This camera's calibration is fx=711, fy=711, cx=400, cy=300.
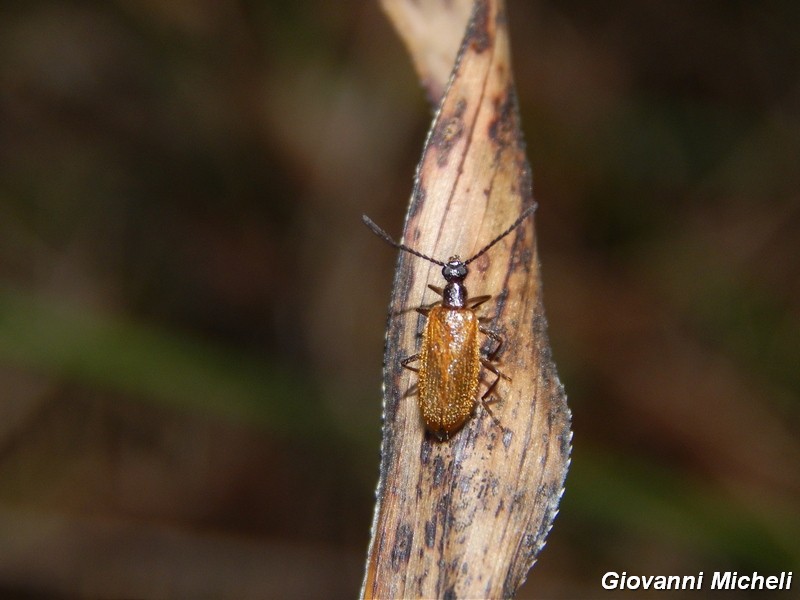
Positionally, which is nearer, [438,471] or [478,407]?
[438,471]

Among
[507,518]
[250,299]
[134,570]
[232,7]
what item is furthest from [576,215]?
[134,570]

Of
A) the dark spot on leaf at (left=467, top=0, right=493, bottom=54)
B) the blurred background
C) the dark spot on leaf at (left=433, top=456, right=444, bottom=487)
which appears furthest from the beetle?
the blurred background

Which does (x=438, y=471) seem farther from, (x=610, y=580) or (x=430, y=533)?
(x=610, y=580)

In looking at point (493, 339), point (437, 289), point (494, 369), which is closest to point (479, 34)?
point (437, 289)

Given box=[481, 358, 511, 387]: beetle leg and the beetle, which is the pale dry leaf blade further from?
box=[481, 358, 511, 387]: beetle leg

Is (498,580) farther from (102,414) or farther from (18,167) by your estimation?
(18,167)

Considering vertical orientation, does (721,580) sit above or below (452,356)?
below

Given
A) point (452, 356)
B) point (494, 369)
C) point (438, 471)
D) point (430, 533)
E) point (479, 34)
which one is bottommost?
point (430, 533)
